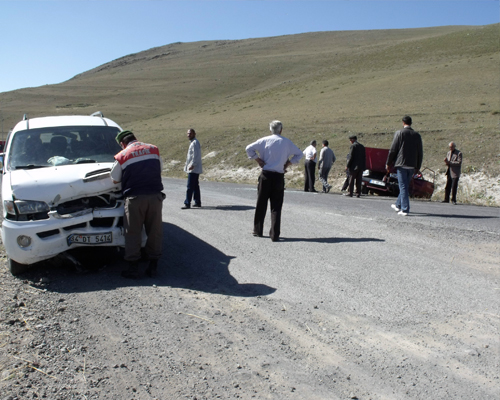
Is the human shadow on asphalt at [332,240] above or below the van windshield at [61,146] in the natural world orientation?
below

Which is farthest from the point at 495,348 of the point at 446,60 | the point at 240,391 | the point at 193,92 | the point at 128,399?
the point at 193,92

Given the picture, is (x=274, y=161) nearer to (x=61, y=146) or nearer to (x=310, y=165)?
(x=61, y=146)

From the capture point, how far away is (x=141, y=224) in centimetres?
578

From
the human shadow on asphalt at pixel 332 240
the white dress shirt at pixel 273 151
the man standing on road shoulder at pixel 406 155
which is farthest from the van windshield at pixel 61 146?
the man standing on road shoulder at pixel 406 155

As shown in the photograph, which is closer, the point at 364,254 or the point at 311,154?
the point at 364,254

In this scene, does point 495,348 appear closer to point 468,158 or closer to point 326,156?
point 326,156

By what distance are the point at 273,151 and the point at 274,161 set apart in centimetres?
16

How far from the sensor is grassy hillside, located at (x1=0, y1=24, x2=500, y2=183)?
98.2 ft

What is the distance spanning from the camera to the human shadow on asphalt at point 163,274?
18.0ft

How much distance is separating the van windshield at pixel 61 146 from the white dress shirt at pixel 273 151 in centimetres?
217

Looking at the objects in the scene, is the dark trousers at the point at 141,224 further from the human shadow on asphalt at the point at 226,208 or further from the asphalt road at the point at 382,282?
the human shadow on asphalt at the point at 226,208

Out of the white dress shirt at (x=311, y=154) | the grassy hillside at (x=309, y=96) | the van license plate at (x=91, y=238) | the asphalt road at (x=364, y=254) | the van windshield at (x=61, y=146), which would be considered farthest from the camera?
the grassy hillside at (x=309, y=96)

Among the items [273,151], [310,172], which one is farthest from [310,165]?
[273,151]

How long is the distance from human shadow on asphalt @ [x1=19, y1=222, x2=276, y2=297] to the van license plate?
1.57 feet
